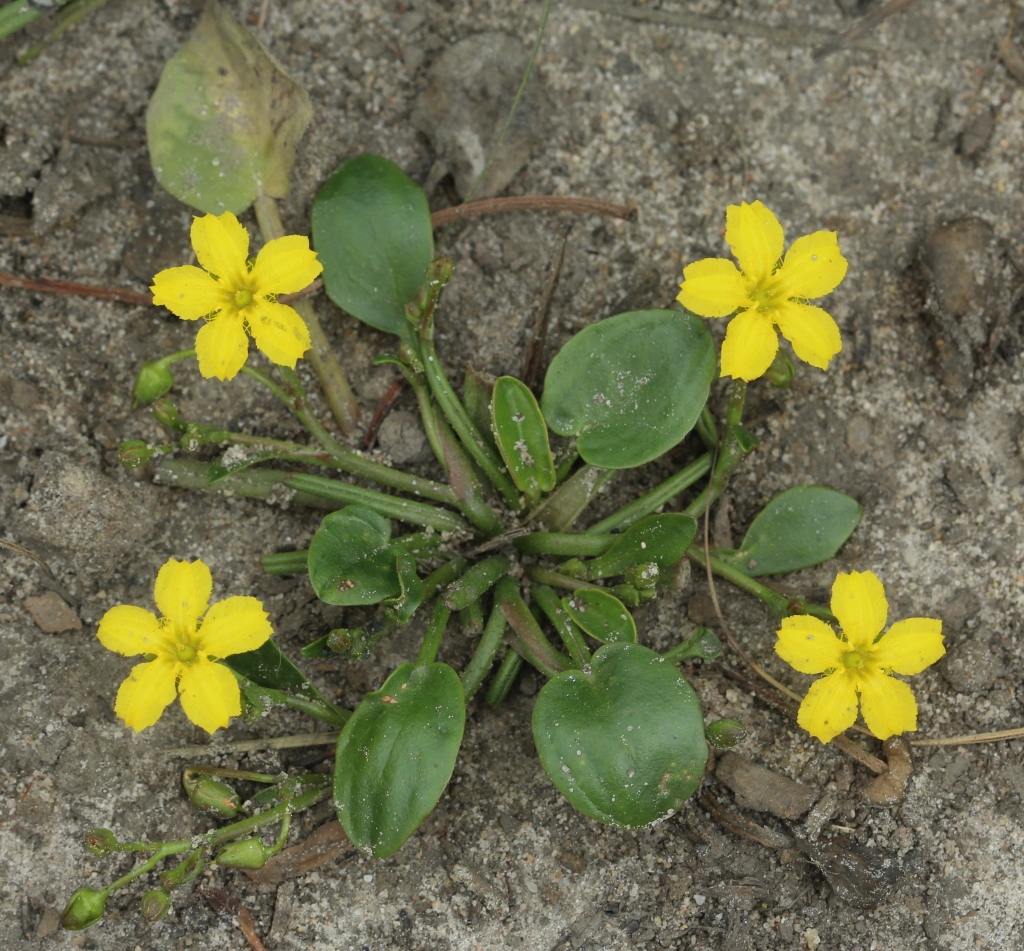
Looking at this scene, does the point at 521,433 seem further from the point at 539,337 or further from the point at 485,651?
the point at 485,651

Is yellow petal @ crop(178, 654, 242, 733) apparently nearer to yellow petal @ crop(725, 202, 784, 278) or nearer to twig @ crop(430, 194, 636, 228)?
twig @ crop(430, 194, 636, 228)

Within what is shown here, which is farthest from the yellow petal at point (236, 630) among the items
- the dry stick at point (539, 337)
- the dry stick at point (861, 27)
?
the dry stick at point (861, 27)

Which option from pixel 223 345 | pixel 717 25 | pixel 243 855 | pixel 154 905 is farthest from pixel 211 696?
pixel 717 25

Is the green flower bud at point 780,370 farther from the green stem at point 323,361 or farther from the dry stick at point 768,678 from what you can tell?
the green stem at point 323,361

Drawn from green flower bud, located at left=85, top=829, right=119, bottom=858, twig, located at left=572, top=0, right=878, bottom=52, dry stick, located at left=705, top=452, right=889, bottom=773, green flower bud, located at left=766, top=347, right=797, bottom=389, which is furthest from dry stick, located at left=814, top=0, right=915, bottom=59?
green flower bud, located at left=85, top=829, right=119, bottom=858

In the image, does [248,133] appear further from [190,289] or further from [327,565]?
[327,565]
